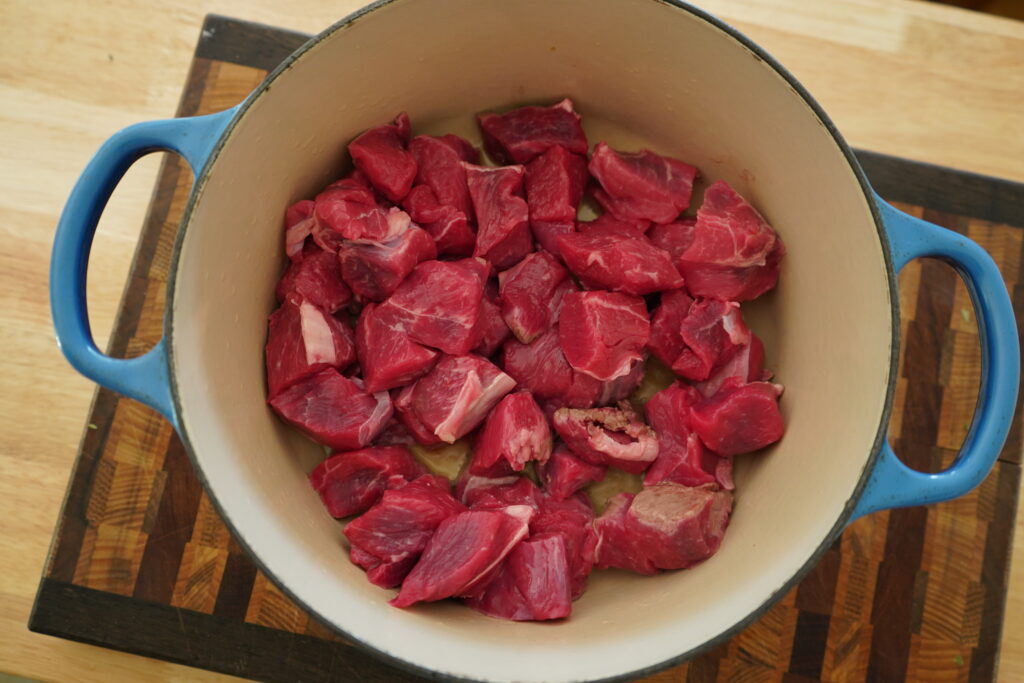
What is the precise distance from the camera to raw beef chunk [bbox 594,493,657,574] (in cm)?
192

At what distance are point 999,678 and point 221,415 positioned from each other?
214 cm

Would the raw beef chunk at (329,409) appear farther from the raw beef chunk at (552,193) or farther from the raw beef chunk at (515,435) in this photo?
the raw beef chunk at (552,193)

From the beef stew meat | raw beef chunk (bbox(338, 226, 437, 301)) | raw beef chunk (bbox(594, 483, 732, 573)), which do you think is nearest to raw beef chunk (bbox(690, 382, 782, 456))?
the beef stew meat

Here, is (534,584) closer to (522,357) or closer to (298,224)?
(522,357)

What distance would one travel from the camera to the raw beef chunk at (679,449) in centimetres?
201

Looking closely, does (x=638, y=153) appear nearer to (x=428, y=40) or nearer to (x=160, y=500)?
(x=428, y=40)

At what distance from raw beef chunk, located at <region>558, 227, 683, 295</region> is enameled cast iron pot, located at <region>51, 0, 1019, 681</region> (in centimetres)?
32

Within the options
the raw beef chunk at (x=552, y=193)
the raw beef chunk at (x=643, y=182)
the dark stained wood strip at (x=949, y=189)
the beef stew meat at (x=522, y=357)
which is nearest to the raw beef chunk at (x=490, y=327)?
the beef stew meat at (x=522, y=357)

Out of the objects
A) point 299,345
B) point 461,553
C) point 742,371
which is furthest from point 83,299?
point 742,371

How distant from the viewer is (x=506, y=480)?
206cm

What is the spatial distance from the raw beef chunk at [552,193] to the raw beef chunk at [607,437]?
48 cm

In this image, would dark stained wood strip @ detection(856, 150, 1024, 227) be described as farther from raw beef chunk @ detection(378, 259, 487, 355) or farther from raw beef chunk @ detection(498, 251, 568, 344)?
raw beef chunk @ detection(378, 259, 487, 355)

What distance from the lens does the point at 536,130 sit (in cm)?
217

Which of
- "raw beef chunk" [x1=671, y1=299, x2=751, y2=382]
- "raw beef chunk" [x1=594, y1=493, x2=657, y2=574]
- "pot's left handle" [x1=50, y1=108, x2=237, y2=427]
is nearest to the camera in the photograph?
"pot's left handle" [x1=50, y1=108, x2=237, y2=427]
